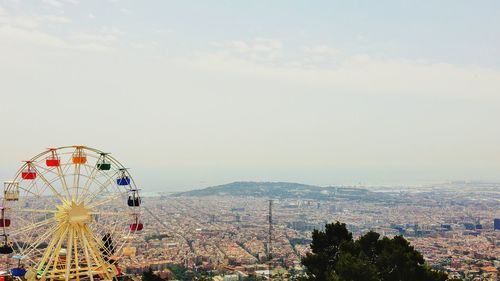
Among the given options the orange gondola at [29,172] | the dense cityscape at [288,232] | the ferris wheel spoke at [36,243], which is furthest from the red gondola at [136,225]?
the dense cityscape at [288,232]

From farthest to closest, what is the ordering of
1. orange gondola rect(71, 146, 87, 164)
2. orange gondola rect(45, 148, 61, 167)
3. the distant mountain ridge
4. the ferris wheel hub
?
the distant mountain ridge, orange gondola rect(71, 146, 87, 164), orange gondola rect(45, 148, 61, 167), the ferris wheel hub

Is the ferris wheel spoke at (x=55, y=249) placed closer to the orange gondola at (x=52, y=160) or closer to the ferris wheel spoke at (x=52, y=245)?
the ferris wheel spoke at (x=52, y=245)

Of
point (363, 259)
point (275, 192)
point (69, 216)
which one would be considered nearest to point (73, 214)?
point (69, 216)

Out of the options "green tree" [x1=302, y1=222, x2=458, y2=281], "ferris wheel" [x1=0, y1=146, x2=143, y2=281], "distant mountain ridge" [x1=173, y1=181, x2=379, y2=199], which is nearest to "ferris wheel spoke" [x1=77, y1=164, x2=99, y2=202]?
"ferris wheel" [x1=0, y1=146, x2=143, y2=281]

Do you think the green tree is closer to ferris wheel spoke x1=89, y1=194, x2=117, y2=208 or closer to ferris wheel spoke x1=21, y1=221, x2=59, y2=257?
ferris wheel spoke x1=89, y1=194, x2=117, y2=208

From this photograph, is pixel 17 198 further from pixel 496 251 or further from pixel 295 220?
pixel 295 220

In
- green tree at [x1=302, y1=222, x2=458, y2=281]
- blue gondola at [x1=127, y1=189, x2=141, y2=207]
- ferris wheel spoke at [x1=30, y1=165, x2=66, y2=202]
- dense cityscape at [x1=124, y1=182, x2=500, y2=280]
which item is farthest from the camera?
dense cityscape at [x1=124, y1=182, x2=500, y2=280]

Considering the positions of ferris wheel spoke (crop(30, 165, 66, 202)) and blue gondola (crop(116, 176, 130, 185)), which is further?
blue gondola (crop(116, 176, 130, 185))

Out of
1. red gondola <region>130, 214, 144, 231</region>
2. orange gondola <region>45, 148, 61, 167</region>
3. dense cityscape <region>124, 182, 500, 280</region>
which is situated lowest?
dense cityscape <region>124, 182, 500, 280</region>

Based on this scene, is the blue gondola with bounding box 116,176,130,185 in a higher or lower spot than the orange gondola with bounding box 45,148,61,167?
lower
